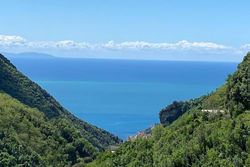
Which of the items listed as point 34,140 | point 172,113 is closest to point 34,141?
point 34,140

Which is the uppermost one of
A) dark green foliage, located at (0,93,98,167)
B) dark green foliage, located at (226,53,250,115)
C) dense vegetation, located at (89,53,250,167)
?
dark green foliage, located at (226,53,250,115)

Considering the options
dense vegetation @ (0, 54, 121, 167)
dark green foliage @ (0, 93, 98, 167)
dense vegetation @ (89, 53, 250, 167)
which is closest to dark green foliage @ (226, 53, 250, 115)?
dense vegetation @ (89, 53, 250, 167)

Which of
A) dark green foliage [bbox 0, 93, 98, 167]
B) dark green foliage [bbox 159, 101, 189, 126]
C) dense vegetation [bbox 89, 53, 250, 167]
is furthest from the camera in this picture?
dark green foliage [bbox 159, 101, 189, 126]

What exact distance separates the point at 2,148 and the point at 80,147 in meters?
15.9

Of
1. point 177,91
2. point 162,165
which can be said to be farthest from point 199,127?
point 177,91

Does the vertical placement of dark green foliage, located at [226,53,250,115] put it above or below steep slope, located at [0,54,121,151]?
above

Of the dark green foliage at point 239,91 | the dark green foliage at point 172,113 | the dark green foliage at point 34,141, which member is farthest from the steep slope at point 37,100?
the dark green foliage at point 239,91

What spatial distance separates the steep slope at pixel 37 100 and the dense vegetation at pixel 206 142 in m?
36.2

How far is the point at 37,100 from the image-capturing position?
7381 cm

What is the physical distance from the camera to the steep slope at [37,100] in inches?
2745

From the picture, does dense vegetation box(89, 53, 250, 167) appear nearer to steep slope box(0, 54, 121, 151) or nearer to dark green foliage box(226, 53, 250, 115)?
dark green foliage box(226, 53, 250, 115)

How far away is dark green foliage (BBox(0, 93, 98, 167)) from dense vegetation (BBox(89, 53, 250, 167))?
10.6 metres

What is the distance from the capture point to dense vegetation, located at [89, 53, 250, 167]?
2242 centimetres

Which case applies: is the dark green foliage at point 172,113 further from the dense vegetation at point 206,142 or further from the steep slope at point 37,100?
the dense vegetation at point 206,142
